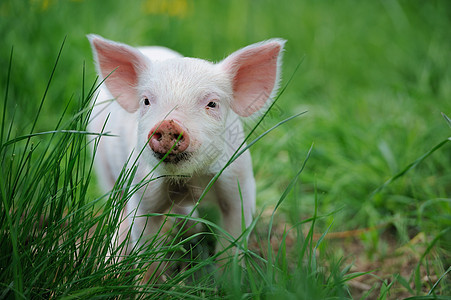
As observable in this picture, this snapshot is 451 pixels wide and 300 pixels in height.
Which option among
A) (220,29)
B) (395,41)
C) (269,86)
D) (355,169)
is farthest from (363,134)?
(220,29)

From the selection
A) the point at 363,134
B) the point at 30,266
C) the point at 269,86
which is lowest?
the point at 363,134

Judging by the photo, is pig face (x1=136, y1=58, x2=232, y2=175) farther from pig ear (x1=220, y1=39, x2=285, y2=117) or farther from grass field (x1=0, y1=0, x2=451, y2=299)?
grass field (x1=0, y1=0, x2=451, y2=299)

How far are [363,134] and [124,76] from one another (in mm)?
2309

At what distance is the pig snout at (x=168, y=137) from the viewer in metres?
2.15

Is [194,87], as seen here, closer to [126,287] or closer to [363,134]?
[126,287]

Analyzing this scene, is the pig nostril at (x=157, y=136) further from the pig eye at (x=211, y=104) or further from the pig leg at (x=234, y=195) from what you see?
the pig leg at (x=234, y=195)

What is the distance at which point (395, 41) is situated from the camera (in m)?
6.16

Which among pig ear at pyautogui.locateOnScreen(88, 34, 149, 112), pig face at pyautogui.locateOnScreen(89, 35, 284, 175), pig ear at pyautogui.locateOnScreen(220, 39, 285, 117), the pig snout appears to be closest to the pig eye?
pig face at pyautogui.locateOnScreen(89, 35, 284, 175)

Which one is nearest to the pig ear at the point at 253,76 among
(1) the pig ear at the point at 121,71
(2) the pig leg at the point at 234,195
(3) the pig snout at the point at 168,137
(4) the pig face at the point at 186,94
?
(4) the pig face at the point at 186,94

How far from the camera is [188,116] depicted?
2.33 metres

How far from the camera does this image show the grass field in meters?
2.17

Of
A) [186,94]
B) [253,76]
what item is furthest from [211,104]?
[253,76]

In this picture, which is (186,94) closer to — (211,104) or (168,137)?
(211,104)

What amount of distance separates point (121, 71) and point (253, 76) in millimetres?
696
